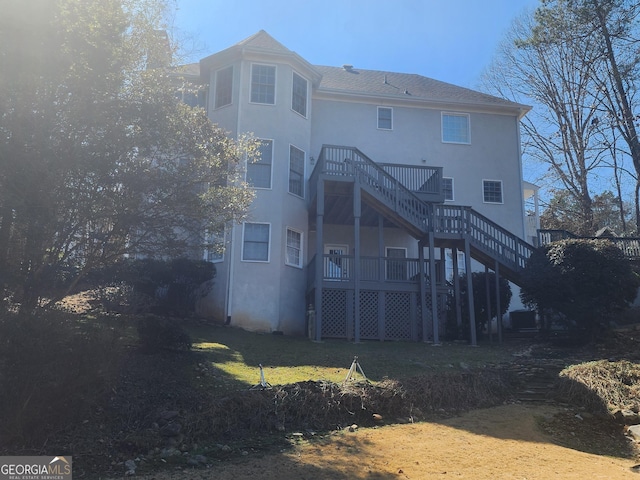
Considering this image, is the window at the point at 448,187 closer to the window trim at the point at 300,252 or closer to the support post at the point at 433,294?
the support post at the point at 433,294

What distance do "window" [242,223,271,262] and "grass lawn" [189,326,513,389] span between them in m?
2.54

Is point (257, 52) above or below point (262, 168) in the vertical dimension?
above

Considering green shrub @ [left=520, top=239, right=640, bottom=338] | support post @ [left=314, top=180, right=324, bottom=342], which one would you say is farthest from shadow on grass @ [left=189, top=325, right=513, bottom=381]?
green shrub @ [left=520, top=239, right=640, bottom=338]

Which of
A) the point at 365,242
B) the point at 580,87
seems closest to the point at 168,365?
the point at 365,242

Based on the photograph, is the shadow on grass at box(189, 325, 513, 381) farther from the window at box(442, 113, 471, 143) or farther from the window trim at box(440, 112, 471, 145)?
the window at box(442, 113, 471, 143)

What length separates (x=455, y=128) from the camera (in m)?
23.3

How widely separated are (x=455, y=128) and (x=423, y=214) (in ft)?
23.5

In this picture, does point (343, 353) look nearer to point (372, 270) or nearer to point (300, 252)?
point (372, 270)

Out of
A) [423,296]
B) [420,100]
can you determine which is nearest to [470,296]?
[423,296]

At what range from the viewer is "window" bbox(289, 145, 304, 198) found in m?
19.2

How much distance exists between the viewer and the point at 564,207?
34.9 meters

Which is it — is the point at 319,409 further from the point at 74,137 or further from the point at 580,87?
the point at 580,87

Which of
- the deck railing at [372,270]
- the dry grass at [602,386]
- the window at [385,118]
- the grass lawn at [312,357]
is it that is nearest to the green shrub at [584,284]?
the grass lawn at [312,357]

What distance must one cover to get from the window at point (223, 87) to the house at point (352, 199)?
0.04 meters
